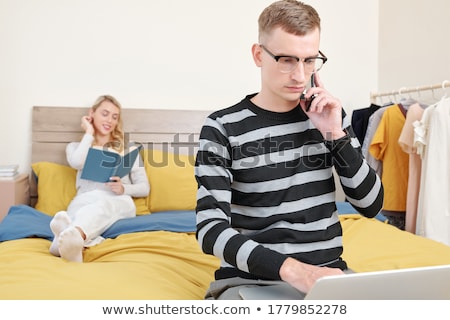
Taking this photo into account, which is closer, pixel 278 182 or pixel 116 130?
pixel 278 182

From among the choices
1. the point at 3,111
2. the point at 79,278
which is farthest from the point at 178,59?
the point at 79,278

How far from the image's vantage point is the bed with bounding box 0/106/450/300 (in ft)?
4.11

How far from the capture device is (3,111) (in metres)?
2.76

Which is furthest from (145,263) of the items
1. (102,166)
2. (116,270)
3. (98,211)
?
(102,166)

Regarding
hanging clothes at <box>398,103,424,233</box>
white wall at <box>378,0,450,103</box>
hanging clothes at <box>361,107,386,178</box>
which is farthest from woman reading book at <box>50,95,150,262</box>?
white wall at <box>378,0,450,103</box>

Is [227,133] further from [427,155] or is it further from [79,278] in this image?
[427,155]

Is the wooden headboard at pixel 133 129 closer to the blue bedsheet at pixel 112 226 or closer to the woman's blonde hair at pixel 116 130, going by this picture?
the woman's blonde hair at pixel 116 130

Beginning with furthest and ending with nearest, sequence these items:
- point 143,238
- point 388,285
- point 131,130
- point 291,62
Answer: point 131,130
point 143,238
point 291,62
point 388,285

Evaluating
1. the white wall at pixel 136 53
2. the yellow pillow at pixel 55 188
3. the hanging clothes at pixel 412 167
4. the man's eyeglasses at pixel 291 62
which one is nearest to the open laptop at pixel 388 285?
the man's eyeglasses at pixel 291 62

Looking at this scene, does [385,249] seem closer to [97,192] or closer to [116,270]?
[116,270]

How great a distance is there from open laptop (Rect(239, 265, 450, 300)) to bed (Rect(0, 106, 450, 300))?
0.52m

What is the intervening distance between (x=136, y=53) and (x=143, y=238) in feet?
4.72

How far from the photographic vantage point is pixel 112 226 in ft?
6.70

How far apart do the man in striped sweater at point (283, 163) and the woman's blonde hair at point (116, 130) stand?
64.6 inches
